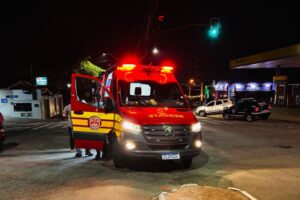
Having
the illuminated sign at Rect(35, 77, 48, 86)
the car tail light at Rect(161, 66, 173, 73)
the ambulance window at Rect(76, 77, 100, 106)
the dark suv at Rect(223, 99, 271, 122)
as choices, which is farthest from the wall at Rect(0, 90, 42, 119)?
the car tail light at Rect(161, 66, 173, 73)

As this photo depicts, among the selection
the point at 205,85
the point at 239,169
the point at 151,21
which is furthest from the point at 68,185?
the point at 205,85

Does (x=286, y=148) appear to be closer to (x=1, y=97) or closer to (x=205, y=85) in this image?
(x=1, y=97)

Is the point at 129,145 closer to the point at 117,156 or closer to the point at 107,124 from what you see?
the point at 117,156

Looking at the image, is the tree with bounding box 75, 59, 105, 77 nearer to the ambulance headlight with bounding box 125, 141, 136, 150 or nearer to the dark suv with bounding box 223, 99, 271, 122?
the dark suv with bounding box 223, 99, 271, 122

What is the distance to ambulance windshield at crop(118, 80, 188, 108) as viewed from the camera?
8594 mm

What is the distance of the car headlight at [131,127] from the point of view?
7.60 meters

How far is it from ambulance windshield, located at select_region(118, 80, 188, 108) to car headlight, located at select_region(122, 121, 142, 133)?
2.58 feet

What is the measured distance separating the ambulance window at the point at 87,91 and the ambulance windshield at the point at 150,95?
87 cm

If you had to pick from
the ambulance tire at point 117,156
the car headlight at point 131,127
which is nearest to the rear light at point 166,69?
the car headlight at point 131,127

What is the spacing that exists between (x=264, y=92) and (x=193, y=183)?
3957cm

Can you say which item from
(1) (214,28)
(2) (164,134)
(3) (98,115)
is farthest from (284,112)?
(3) (98,115)

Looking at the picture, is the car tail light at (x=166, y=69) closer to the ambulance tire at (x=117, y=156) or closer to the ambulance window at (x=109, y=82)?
the ambulance window at (x=109, y=82)

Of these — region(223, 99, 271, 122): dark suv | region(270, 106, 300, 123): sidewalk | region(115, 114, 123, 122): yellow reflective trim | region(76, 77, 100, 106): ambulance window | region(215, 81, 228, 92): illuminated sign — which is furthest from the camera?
region(215, 81, 228, 92): illuminated sign

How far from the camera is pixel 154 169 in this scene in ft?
27.3
